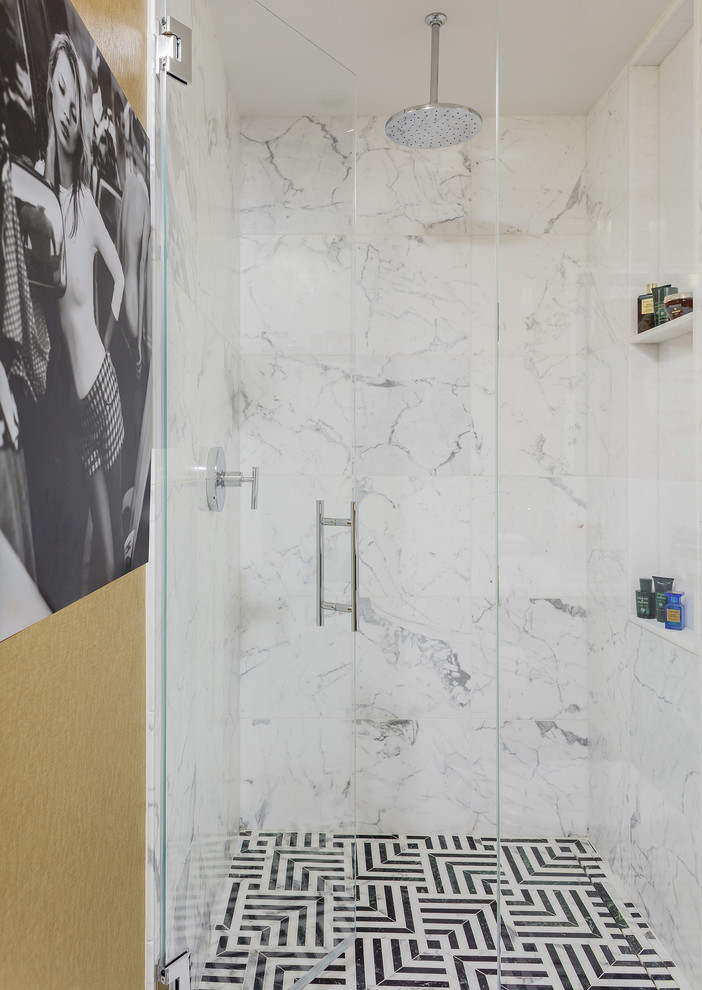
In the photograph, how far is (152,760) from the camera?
1146 mm

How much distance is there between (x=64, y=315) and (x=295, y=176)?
92 cm

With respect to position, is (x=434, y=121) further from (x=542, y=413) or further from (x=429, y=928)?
(x=429, y=928)

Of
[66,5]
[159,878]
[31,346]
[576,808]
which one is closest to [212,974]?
[159,878]

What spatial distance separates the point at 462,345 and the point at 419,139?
686 millimetres

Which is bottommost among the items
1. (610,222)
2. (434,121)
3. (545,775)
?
(545,775)

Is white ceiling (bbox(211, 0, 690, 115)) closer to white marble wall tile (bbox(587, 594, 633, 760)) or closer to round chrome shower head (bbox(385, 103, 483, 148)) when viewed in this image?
round chrome shower head (bbox(385, 103, 483, 148))

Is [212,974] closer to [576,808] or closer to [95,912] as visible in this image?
[95,912]

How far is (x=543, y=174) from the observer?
1.62 metres

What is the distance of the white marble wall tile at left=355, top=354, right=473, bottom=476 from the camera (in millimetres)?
2352

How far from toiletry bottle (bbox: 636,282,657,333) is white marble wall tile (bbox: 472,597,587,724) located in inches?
26.2

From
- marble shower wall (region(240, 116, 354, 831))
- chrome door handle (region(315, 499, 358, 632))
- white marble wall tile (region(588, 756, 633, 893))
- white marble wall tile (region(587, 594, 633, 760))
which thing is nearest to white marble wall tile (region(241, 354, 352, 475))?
marble shower wall (region(240, 116, 354, 831))

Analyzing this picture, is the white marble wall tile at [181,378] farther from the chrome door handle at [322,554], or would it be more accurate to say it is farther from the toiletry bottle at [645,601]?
the toiletry bottle at [645,601]

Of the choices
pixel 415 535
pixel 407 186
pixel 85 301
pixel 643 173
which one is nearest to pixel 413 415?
pixel 415 535

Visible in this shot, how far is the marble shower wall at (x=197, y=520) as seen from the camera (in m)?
1.12
